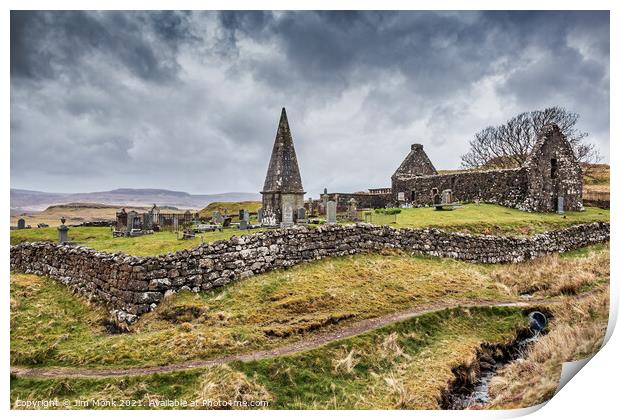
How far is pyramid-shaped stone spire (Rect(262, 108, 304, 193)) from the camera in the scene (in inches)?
427

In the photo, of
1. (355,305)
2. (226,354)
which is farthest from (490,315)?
(226,354)

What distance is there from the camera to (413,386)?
553cm

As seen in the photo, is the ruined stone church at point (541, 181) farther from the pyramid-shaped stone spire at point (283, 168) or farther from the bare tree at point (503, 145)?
the pyramid-shaped stone spire at point (283, 168)

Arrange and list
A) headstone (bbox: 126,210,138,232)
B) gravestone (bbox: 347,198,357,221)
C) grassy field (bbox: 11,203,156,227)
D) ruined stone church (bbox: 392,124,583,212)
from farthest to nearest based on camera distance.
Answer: ruined stone church (bbox: 392,124,583,212) → gravestone (bbox: 347,198,357,221) → headstone (bbox: 126,210,138,232) → grassy field (bbox: 11,203,156,227)

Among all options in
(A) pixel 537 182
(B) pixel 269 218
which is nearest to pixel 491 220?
(A) pixel 537 182

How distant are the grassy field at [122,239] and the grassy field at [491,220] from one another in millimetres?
4879

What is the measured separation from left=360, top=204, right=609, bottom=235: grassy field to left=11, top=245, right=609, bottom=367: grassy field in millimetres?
1915

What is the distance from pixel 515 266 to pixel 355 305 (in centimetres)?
570

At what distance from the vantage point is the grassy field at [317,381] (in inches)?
202

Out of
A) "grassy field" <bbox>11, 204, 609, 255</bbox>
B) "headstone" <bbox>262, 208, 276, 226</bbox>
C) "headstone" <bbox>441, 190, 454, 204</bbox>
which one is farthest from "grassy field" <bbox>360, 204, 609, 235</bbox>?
"headstone" <bbox>262, 208, 276, 226</bbox>

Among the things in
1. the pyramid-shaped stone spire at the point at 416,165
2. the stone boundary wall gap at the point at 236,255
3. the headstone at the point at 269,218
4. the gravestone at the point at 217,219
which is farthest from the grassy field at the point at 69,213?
the pyramid-shaped stone spire at the point at 416,165

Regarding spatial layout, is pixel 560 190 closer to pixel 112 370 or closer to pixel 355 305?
pixel 355 305

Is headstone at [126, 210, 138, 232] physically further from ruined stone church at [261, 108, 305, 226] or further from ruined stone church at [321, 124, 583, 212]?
ruined stone church at [321, 124, 583, 212]

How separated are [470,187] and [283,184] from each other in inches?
386
